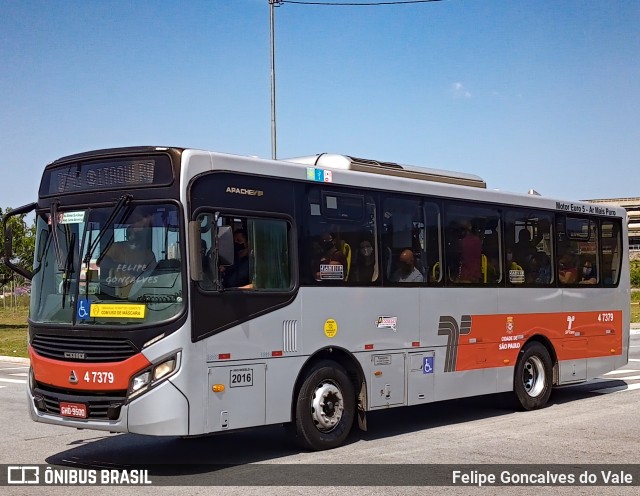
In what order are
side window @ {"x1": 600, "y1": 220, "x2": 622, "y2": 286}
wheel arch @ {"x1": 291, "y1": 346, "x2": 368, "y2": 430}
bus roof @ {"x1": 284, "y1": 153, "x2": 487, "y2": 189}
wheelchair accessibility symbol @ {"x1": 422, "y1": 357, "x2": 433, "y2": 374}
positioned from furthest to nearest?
1. side window @ {"x1": 600, "y1": 220, "x2": 622, "y2": 286}
2. wheelchair accessibility symbol @ {"x1": 422, "y1": 357, "x2": 433, "y2": 374}
3. bus roof @ {"x1": 284, "y1": 153, "x2": 487, "y2": 189}
4. wheel arch @ {"x1": 291, "y1": 346, "x2": 368, "y2": 430}

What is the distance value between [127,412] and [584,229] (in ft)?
31.1

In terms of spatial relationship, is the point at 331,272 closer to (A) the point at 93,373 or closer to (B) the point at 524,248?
(A) the point at 93,373

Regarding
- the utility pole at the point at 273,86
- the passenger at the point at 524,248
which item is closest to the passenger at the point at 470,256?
the passenger at the point at 524,248

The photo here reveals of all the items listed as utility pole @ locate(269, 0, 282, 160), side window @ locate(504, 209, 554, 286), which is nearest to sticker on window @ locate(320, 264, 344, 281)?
side window @ locate(504, 209, 554, 286)

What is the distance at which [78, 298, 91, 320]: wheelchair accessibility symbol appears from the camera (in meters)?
9.09

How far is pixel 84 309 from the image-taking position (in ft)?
29.9

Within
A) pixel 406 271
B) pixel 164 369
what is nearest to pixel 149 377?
pixel 164 369

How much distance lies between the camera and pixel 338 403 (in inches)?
415

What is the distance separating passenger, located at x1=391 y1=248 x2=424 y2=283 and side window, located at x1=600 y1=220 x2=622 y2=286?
5295mm

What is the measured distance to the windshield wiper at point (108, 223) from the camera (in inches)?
360

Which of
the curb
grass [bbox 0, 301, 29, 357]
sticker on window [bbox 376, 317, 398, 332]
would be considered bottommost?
the curb

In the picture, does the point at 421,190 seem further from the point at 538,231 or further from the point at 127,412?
the point at 127,412

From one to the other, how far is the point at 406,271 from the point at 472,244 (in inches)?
64.7

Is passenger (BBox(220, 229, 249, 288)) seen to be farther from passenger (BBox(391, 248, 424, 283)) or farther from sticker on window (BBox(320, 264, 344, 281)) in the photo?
passenger (BBox(391, 248, 424, 283))
